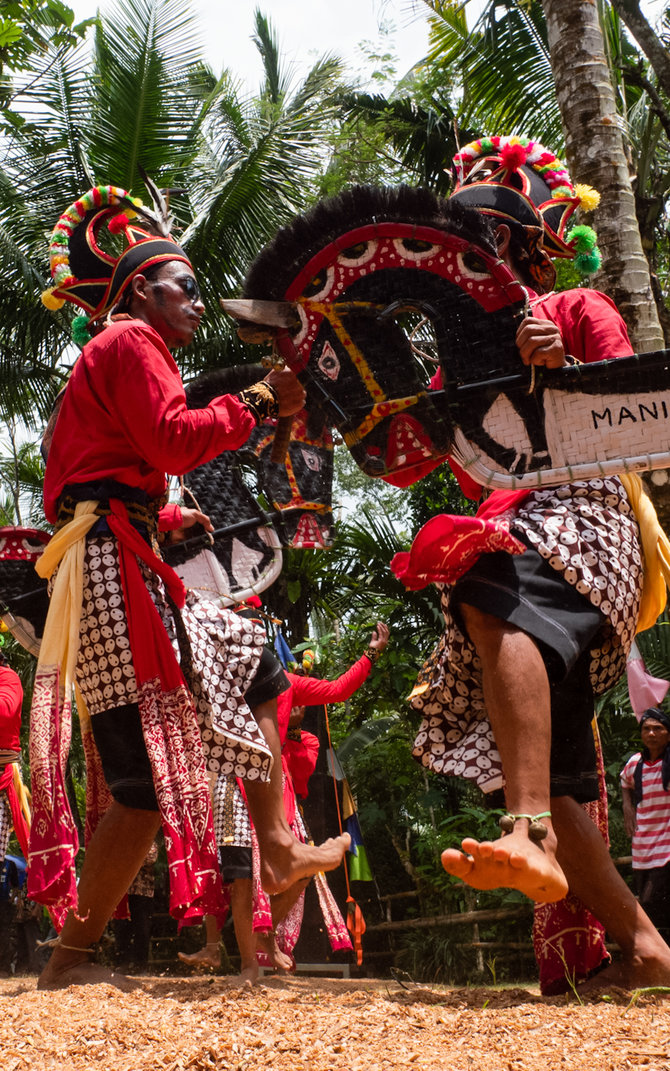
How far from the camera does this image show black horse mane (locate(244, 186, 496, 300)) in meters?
2.72

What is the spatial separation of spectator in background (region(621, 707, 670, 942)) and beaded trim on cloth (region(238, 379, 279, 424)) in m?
4.30

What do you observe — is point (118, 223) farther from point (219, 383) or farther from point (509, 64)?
point (509, 64)

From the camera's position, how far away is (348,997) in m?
2.48

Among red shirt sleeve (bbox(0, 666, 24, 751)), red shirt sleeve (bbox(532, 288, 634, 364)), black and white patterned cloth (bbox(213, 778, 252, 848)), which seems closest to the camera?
red shirt sleeve (bbox(532, 288, 634, 364))

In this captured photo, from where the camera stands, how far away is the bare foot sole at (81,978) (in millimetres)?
2705

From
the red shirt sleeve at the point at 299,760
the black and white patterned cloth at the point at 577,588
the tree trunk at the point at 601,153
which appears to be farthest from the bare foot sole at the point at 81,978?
the red shirt sleeve at the point at 299,760

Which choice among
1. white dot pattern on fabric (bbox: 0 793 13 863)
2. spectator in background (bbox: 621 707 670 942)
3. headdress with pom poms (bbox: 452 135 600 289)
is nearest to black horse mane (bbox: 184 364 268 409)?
headdress with pom poms (bbox: 452 135 600 289)

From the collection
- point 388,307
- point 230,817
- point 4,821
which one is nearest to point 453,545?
point 388,307

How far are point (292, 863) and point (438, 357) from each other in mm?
1513

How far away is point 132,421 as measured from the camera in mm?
2898

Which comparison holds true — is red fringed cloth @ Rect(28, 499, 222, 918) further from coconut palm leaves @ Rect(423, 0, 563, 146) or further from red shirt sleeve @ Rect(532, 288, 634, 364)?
coconut palm leaves @ Rect(423, 0, 563, 146)

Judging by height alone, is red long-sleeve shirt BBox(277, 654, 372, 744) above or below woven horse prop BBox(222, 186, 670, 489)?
below

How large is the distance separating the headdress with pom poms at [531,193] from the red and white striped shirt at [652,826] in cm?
443

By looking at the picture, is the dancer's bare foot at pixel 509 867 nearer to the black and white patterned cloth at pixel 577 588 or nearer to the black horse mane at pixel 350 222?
the black and white patterned cloth at pixel 577 588
